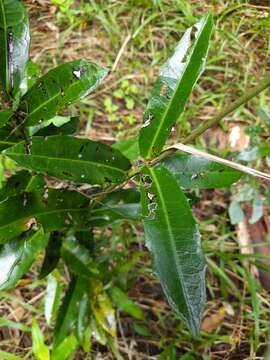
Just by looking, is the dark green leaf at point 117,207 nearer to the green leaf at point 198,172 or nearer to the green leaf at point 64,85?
the green leaf at point 198,172

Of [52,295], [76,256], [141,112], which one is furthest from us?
[141,112]

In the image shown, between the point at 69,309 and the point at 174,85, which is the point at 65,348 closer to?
the point at 69,309

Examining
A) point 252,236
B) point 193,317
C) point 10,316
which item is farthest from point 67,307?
point 252,236

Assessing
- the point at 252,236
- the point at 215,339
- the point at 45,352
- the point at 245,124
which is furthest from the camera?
the point at 245,124

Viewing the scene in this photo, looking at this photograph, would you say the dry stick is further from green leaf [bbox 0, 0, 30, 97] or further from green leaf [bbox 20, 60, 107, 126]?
green leaf [bbox 0, 0, 30, 97]

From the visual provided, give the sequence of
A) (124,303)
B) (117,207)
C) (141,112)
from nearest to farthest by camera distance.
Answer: (117,207)
(124,303)
(141,112)

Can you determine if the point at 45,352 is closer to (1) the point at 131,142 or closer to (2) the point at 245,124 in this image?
(1) the point at 131,142

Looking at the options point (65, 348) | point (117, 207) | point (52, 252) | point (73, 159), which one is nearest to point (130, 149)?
point (117, 207)

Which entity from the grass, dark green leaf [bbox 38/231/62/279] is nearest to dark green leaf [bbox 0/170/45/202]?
dark green leaf [bbox 38/231/62/279]
